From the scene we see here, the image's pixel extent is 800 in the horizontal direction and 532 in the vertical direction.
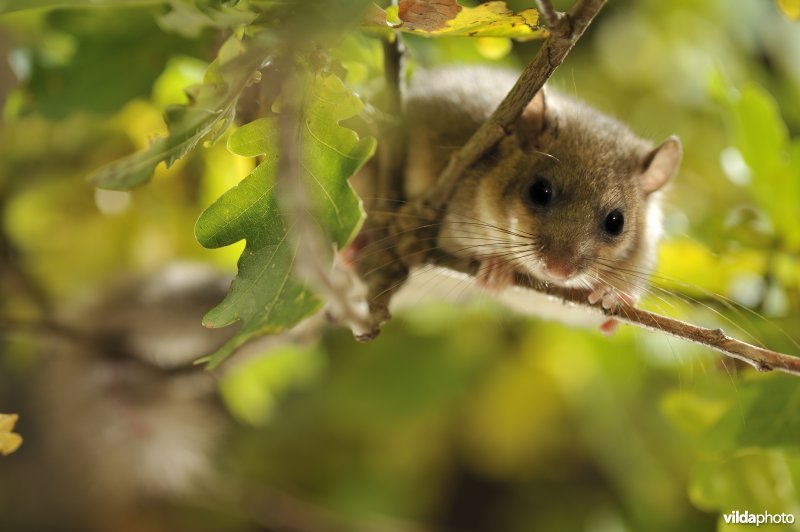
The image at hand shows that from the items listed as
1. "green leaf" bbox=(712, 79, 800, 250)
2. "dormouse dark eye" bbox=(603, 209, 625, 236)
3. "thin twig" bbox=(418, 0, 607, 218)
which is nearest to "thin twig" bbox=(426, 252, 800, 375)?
"dormouse dark eye" bbox=(603, 209, 625, 236)

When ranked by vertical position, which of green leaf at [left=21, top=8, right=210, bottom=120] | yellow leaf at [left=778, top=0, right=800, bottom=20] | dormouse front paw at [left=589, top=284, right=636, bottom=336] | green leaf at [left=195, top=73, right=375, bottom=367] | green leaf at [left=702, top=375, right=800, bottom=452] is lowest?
green leaf at [left=702, top=375, right=800, bottom=452]

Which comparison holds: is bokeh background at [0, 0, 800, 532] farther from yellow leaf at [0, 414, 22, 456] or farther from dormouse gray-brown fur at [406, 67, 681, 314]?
yellow leaf at [0, 414, 22, 456]

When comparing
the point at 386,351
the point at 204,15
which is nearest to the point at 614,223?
the point at 204,15

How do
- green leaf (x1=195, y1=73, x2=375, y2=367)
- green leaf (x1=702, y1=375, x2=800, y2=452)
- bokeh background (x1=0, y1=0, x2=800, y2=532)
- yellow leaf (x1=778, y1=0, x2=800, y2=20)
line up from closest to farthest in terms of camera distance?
green leaf (x1=195, y1=73, x2=375, y2=367)
yellow leaf (x1=778, y1=0, x2=800, y2=20)
green leaf (x1=702, y1=375, x2=800, y2=452)
bokeh background (x1=0, y1=0, x2=800, y2=532)

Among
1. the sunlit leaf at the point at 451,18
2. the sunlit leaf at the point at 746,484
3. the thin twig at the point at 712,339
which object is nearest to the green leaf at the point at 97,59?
the sunlit leaf at the point at 451,18

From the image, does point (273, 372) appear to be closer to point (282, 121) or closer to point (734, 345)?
point (734, 345)

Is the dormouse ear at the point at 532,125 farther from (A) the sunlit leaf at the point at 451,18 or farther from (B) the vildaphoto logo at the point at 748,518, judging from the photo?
(B) the vildaphoto logo at the point at 748,518
